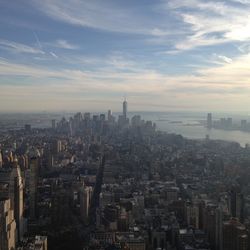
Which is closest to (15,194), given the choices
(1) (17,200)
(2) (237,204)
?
(1) (17,200)

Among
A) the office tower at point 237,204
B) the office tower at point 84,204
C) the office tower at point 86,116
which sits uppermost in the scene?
the office tower at point 86,116

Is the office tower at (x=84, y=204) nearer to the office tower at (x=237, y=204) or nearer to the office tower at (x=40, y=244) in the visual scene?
the office tower at (x=40, y=244)

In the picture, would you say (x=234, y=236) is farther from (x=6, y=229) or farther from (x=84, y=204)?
(x=84, y=204)

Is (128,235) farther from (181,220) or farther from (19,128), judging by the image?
(19,128)

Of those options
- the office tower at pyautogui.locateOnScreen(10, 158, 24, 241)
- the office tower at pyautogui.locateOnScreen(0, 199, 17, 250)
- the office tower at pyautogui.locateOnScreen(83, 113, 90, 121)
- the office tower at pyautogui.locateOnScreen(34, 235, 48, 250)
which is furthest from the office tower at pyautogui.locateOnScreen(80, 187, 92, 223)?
the office tower at pyautogui.locateOnScreen(83, 113, 90, 121)

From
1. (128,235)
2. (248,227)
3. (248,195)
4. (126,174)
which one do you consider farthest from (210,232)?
(126,174)

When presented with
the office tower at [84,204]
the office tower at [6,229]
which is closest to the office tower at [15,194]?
the office tower at [6,229]

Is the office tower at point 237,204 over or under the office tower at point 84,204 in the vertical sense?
over
